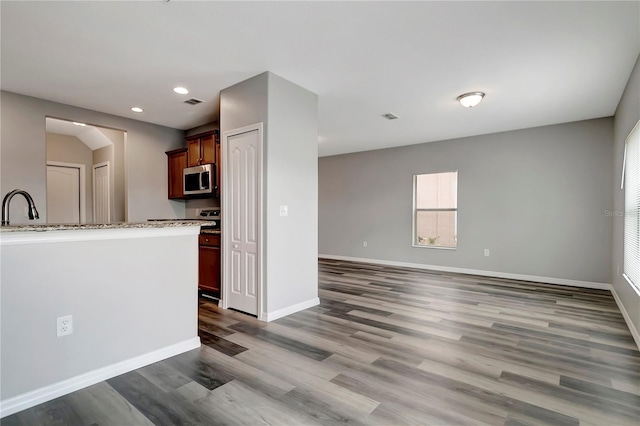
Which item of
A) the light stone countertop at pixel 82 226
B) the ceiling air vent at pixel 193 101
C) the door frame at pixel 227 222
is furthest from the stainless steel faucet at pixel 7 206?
the ceiling air vent at pixel 193 101

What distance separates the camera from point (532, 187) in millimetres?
5449

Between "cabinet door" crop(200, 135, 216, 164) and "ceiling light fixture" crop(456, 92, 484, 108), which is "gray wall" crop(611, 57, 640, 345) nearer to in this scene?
"ceiling light fixture" crop(456, 92, 484, 108)

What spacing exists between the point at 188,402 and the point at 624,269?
4.73 metres

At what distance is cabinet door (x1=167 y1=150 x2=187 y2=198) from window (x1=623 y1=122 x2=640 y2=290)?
18.4 feet

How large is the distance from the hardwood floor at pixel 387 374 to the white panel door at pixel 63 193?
15.6ft

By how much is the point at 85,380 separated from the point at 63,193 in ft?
18.7

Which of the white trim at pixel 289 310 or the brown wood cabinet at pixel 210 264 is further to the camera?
the brown wood cabinet at pixel 210 264

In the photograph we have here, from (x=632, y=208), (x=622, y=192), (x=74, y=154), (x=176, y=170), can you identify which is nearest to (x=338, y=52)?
(x=632, y=208)

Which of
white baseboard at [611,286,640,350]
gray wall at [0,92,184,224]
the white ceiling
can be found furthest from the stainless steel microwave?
white baseboard at [611,286,640,350]

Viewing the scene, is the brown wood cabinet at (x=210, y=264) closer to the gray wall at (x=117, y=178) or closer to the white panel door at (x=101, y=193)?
the gray wall at (x=117, y=178)

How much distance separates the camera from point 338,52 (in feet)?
9.68

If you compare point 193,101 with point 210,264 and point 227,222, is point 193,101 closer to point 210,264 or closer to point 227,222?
point 227,222

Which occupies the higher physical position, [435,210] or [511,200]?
[511,200]

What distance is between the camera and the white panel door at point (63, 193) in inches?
246
